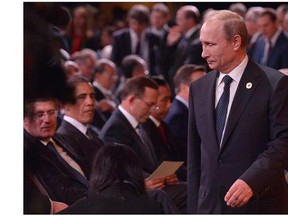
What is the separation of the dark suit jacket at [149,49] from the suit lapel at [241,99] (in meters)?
4.94

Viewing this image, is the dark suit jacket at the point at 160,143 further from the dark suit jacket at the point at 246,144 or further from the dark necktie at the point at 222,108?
the dark necktie at the point at 222,108

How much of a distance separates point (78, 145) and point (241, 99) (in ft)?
4.98

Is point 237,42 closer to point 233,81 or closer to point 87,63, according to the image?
point 233,81

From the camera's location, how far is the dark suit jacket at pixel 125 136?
3840 mm

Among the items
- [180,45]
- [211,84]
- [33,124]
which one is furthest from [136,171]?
[180,45]

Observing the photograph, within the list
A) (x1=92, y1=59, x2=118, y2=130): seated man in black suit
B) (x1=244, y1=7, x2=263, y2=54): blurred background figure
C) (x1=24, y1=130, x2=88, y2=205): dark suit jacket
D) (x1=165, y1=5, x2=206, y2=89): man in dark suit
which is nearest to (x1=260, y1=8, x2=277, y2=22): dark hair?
(x1=244, y1=7, x2=263, y2=54): blurred background figure

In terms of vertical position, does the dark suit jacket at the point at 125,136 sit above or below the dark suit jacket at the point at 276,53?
below

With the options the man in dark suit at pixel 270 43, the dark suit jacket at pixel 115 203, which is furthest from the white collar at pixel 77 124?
the man in dark suit at pixel 270 43

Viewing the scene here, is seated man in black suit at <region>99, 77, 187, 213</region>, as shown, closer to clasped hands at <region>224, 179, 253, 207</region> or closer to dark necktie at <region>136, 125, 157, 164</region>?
dark necktie at <region>136, 125, 157, 164</region>

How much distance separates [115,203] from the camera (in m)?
2.23

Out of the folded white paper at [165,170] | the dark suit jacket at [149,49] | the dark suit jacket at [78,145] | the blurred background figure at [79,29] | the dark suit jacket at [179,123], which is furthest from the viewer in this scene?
the blurred background figure at [79,29]

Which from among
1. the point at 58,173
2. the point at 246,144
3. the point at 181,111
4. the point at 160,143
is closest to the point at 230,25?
the point at 246,144

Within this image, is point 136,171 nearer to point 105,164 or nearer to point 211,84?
point 105,164

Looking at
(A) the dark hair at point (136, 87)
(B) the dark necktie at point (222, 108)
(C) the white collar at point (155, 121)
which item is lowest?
(C) the white collar at point (155, 121)
